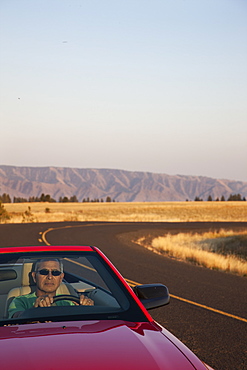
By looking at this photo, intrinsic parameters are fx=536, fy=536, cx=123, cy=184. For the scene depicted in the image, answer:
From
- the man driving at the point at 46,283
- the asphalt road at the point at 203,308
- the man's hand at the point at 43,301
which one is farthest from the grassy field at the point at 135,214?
the man's hand at the point at 43,301

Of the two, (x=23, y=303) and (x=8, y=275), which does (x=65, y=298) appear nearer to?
(x=23, y=303)

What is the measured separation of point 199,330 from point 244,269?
860 cm

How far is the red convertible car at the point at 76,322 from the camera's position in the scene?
9.73 ft

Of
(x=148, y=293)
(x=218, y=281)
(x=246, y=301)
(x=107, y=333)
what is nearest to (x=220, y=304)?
(x=246, y=301)

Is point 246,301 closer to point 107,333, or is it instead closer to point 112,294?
point 112,294

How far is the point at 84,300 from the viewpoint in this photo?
4289mm

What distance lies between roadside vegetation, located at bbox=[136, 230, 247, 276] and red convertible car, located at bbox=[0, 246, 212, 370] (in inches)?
455

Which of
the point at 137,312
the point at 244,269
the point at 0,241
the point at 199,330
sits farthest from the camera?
the point at 0,241

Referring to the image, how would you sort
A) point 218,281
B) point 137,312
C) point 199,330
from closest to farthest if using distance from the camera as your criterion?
point 137,312
point 199,330
point 218,281

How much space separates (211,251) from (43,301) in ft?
69.7

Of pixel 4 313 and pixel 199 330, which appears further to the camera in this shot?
pixel 199 330

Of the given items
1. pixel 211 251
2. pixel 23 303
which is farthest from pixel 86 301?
pixel 211 251

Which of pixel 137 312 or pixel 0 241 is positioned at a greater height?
pixel 137 312

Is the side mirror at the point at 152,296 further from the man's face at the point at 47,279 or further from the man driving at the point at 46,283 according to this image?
the man's face at the point at 47,279
